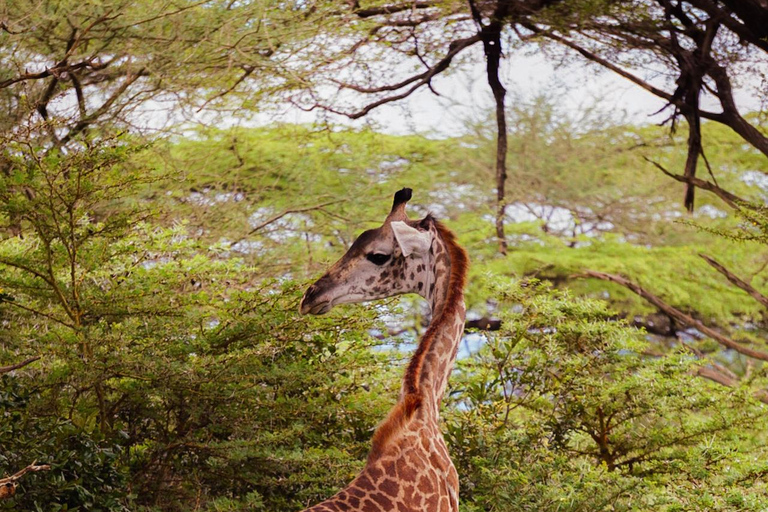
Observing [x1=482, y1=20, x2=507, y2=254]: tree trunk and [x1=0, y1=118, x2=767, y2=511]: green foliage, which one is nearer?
[x1=0, y1=118, x2=767, y2=511]: green foliage

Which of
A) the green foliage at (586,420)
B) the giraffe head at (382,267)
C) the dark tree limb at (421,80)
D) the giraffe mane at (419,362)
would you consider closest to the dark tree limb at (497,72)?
the dark tree limb at (421,80)

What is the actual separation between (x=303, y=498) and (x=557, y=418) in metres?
1.27

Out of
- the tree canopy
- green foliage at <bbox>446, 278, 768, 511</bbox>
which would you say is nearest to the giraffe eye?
the tree canopy

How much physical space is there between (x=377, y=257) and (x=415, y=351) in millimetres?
392

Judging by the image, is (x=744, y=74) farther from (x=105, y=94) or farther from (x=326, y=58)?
(x=105, y=94)

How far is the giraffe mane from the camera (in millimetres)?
2219

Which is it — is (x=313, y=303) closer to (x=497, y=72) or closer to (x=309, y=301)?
(x=309, y=301)

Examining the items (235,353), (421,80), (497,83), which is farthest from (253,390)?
(497,83)

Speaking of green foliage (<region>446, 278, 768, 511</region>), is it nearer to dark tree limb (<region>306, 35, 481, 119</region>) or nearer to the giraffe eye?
the giraffe eye

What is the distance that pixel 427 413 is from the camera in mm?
2293

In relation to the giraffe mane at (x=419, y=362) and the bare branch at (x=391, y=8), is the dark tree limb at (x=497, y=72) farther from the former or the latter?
the giraffe mane at (x=419, y=362)

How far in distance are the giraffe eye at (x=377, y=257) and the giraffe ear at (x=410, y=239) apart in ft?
0.24

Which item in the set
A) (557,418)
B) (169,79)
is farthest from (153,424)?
(169,79)

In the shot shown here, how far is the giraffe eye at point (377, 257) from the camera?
2684mm
